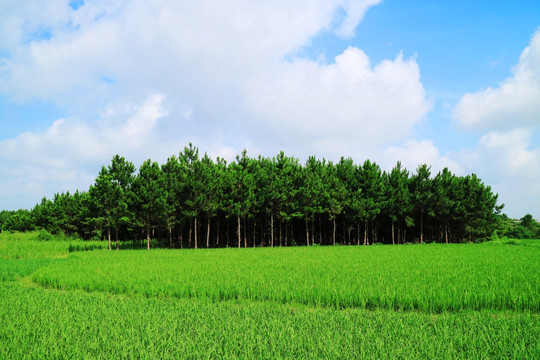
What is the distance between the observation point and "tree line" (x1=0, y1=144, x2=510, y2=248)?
44.7 m

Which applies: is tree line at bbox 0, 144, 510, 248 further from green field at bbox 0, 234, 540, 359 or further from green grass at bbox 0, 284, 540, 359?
green grass at bbox 0, 284, 540, 359

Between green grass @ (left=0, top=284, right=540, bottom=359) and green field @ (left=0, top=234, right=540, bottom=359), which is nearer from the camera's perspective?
green grass @ (left=0, top=284, right=540, bottom=359)

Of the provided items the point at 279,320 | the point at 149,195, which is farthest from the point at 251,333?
the point at 149,195

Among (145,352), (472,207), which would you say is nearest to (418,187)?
(472,207)

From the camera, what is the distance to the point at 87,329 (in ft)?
26.1

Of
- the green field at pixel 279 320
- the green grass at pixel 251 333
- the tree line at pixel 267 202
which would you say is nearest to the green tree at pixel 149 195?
the tree line at pixel 267 202

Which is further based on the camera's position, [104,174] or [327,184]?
[327,184]

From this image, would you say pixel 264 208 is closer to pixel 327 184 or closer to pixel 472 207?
pixel 327 184

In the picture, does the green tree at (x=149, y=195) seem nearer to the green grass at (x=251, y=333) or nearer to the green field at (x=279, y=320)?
the green field at (x=279, y=320)

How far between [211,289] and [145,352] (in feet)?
19.8

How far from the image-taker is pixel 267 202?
49656mm

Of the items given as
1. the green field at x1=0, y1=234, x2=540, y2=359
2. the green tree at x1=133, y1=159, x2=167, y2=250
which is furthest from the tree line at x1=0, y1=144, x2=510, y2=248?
the green field at x1=0, y1=234, x2=540, y2=359

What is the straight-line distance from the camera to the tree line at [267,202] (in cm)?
4469

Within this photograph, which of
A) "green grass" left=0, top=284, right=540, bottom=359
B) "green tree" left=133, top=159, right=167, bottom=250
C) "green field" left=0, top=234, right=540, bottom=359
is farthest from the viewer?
"green tree" left=133, top=159, right=167, bottom=250
